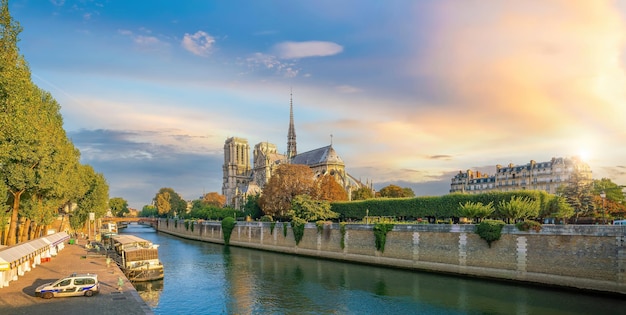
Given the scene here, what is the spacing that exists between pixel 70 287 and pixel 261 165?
4557 inches

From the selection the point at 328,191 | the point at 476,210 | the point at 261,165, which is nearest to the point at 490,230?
the point at 476,210

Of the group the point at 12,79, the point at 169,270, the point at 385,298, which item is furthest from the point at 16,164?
the point at 385,298

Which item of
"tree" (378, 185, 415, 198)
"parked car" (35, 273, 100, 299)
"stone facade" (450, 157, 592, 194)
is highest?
"stone facade" (450, 157, 592, 194)

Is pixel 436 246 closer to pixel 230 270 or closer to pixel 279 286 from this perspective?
pixel 279 286

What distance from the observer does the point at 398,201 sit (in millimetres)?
55719

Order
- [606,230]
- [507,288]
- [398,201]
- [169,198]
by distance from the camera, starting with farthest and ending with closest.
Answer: [169,198] → [398,201] → [507,288] → [606,230]

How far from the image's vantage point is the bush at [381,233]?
4281 cm

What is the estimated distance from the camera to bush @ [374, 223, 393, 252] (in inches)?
1686

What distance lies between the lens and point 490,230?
110ft

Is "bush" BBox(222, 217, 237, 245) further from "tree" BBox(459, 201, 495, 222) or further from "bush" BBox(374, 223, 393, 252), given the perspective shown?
"tree" BBox(459, 201, 495, 222)

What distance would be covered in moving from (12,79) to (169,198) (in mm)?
124386

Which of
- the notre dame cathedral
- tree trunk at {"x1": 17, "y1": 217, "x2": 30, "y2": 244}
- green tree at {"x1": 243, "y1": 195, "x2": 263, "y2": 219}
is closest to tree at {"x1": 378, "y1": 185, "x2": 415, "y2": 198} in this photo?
the notre dame cathedral

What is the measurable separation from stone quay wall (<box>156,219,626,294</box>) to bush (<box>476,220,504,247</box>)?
0.37m

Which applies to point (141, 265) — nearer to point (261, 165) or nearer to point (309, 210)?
point (309, 210)
